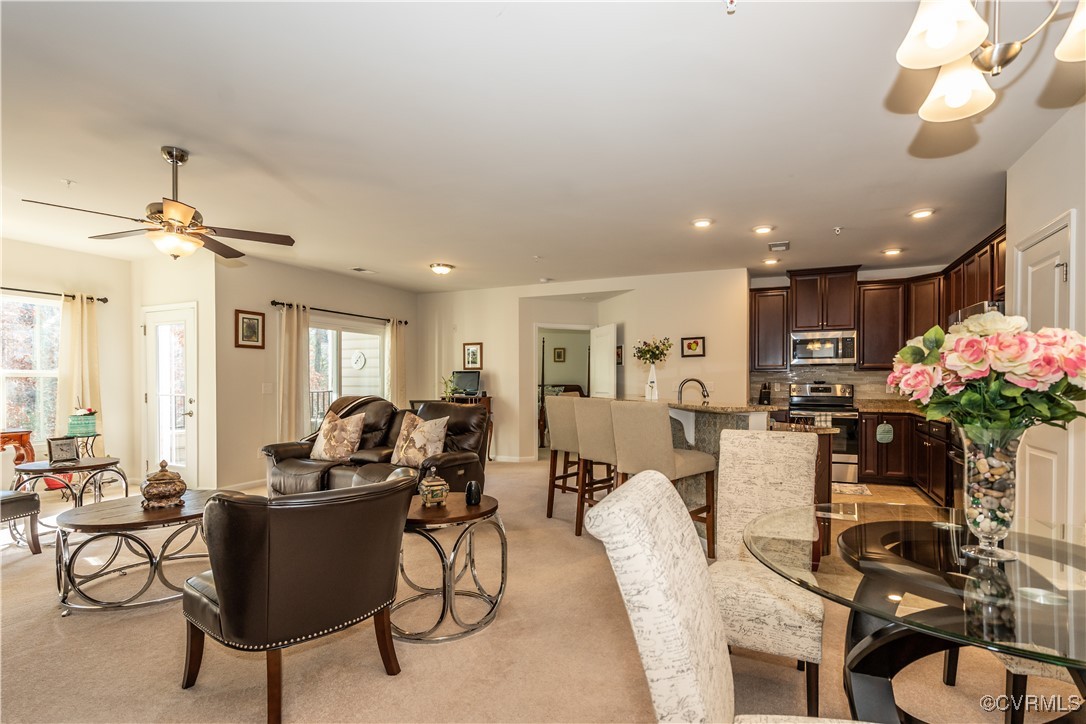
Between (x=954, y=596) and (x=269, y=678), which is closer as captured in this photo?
(x=954, y=596)

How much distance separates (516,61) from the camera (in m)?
2.13

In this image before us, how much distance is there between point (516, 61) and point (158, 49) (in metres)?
1.39

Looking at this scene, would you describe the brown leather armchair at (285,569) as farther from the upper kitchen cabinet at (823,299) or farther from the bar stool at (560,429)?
the upper kitchen cabinet at (823,299)

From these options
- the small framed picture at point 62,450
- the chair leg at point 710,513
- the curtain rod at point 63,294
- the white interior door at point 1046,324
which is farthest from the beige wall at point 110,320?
the white interior door at point 1046,324

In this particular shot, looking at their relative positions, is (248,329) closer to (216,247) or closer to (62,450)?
(62,450)

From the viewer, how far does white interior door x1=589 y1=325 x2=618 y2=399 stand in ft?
23.0

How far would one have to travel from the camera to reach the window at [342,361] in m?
6.74

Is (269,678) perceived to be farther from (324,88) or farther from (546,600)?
(324,88)

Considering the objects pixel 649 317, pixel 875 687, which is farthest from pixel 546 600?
pixel 649 317

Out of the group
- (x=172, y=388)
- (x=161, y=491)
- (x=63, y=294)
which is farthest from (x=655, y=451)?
(x=63, y=294)

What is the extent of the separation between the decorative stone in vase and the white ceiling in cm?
187

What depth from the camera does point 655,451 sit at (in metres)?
3.40

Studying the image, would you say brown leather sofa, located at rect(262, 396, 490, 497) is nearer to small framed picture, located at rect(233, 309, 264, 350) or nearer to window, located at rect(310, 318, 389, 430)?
small framed picture, located at rect(233, 309, 264, 350)

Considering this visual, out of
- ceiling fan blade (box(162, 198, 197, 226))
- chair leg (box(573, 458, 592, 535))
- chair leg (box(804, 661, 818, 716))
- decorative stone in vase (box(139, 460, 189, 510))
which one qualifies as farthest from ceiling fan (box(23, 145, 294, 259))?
chair leg (box(804, 661, 818, 716))
